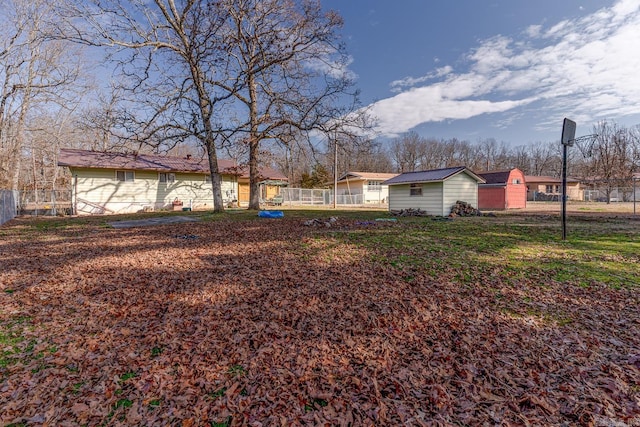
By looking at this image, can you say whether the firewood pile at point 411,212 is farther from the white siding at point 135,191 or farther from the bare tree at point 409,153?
the bare tree at point 409,153

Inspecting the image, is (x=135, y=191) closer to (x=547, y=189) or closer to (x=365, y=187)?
(x=365, y=187)

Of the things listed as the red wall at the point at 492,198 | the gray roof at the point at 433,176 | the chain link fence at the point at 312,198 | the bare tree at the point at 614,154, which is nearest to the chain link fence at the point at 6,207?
the chain link fence at the point at 312,198

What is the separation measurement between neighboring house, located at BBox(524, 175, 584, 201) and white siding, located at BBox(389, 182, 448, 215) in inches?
1286

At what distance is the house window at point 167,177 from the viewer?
1921 cm

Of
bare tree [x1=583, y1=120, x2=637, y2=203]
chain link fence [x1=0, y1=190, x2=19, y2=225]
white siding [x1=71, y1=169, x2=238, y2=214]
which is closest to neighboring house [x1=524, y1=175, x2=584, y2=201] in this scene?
bare tree [x1=583, y1=120, x2=637, y2=203]

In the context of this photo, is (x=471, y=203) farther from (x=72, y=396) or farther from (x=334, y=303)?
(x=72, y=396)

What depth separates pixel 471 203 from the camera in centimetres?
1556

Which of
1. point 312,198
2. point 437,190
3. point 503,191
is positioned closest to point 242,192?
point 312,198

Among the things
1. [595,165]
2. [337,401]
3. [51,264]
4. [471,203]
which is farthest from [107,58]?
[595,165]

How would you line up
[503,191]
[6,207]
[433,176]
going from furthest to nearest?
[503,191]
[433,176]
[6,207]

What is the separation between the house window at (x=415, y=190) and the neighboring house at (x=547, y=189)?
3280cm

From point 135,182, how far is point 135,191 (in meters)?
Answer: 0.55

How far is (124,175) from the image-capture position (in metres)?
18.0

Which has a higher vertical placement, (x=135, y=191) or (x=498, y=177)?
(x=498, y=177)
